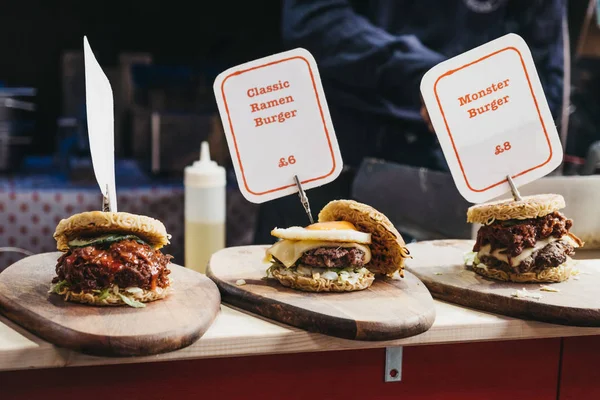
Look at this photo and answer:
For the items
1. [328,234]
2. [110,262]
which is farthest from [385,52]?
[110,262]

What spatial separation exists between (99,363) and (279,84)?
73cm

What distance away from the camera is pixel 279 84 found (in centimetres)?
158

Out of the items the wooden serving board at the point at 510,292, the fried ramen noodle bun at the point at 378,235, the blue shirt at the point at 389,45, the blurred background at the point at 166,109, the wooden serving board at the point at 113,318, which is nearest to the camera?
the wooden serving board at the point at 113,318

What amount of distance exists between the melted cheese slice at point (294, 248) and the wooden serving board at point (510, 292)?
0.62 feet

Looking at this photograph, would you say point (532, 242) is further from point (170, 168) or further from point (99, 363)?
point (170, 168)

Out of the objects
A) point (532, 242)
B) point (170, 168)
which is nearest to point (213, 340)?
point (532, 242)

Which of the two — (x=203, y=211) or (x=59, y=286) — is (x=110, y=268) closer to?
(x=59, y=286)

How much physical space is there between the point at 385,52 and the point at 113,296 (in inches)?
71.0

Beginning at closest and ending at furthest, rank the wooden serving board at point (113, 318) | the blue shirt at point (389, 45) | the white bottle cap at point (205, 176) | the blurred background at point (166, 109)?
the wooden serving board at point (113, 318) < the white bottle cap at point (205, 176) < the blurred background at point (166, 109) < the blue shirt at point (389, 45)

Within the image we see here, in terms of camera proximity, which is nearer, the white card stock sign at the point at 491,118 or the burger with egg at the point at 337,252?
the burger with egg at the point at 337,252

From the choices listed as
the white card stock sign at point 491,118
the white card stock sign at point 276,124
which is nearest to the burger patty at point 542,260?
the white card stock sign at point 491,118

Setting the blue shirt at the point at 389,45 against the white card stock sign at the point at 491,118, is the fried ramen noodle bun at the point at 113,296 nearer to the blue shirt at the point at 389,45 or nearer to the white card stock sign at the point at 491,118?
the white card stock sign at the point at 491,118

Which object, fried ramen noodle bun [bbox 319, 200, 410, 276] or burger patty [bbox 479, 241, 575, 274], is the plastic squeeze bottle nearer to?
fried ramen noodle bun [bbox 319, 200, 410, 276]

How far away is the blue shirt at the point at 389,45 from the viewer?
2818 millimetres
